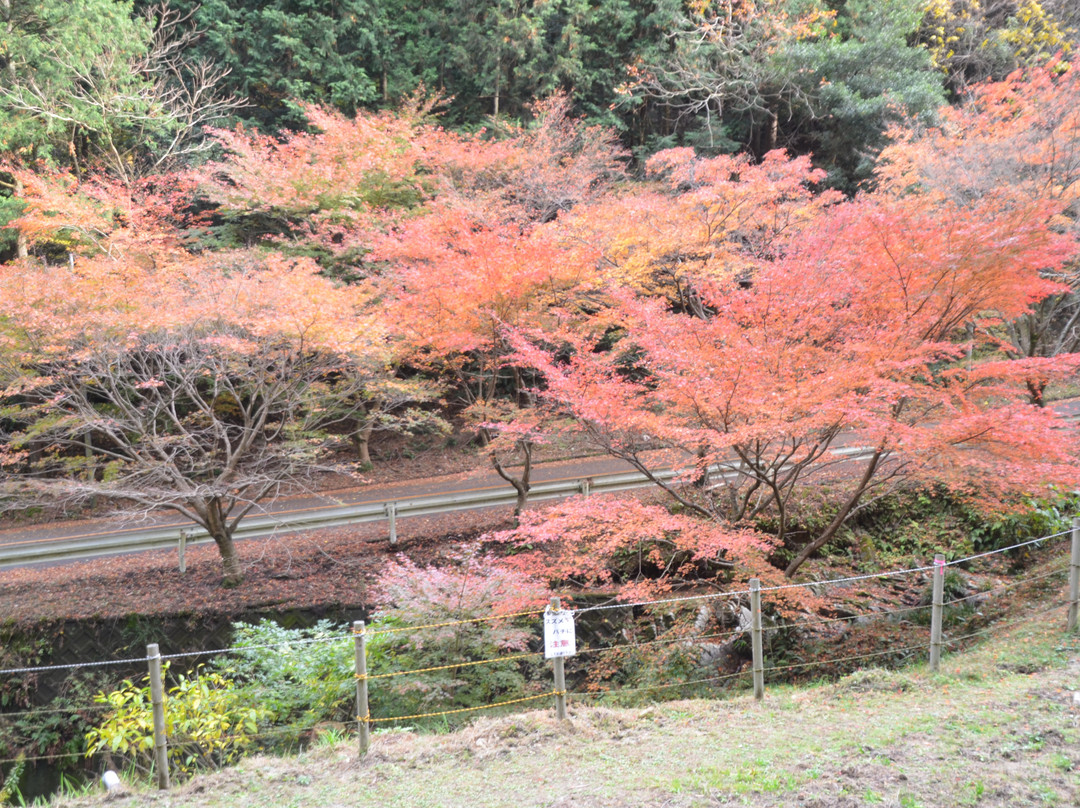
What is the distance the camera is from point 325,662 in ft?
23.2

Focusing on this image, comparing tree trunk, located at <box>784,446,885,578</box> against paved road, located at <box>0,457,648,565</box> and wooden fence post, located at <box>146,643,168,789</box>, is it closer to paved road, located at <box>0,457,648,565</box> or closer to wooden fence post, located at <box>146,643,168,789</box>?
paved road, located at <box>0,457,648,565</box>

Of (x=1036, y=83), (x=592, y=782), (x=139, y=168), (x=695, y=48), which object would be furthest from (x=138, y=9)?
(x=592, y=782)

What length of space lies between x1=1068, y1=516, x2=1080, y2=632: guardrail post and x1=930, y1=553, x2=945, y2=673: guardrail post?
136 centimetres

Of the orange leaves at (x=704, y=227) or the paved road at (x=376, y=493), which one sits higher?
the orange leaves at (x=704, y=227)

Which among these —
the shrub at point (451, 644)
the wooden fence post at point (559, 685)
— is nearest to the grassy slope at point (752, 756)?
the wooden fence post at point (559, 685)

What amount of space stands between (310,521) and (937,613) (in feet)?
33.6

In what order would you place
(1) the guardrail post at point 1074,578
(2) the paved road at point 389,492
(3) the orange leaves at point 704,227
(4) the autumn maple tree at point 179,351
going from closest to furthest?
(1) the guardrail post at point 1074,578 → (4) the autumn maple tree at point 179,351 → (3) the orange leaves at point 704,227 → (2) the paved road at point 389,492

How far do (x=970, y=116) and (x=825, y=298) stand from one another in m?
10.1

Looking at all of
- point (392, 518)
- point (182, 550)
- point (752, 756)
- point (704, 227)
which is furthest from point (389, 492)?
point (752, 756)

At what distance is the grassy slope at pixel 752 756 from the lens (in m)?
3.81

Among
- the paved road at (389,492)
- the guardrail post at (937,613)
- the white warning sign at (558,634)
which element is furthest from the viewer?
the paved road at (389,492)

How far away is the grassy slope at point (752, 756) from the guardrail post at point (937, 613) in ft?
0.54

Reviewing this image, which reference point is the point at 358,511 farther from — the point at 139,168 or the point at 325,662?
the point at 139,168

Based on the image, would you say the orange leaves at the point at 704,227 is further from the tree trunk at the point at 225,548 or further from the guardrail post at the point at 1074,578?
the tree trunk at the point at 225,548
